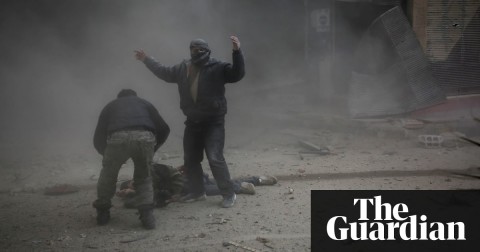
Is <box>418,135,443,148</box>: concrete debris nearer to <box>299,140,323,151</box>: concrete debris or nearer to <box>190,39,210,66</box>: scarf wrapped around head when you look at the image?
<box>299,140,323,151</box>: concrete debris

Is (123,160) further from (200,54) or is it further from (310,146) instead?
(310,146)

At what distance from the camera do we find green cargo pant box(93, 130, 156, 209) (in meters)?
4.77

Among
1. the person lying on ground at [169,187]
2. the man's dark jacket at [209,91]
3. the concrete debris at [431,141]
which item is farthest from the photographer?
the concrete debris at [431,141]

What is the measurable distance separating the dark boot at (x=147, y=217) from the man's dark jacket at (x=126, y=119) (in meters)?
0.81

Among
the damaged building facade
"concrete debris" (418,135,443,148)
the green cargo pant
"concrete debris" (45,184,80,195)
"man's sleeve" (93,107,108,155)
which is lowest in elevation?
"concrete debris" (45,184,80,195)

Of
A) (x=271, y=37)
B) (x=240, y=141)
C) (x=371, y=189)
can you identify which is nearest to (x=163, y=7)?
(x=271, y=37)

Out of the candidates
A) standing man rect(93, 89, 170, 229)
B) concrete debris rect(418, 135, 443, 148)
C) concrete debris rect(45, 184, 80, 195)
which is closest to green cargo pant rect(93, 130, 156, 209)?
standing man rect(93, 89, 170, 229)

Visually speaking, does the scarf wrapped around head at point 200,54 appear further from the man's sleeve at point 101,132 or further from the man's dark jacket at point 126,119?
the man's sleeve at point 101,132

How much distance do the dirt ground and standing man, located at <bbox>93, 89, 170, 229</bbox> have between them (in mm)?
235

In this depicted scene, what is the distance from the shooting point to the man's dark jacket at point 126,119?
4.83 meters

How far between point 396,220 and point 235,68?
7.39 feet

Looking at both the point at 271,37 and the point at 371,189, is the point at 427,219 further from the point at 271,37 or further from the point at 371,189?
the point at 271,37

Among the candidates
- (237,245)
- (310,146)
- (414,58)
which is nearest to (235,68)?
(237,245)

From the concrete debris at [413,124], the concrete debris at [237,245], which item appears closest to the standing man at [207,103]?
the concrete debris at [237,245]
